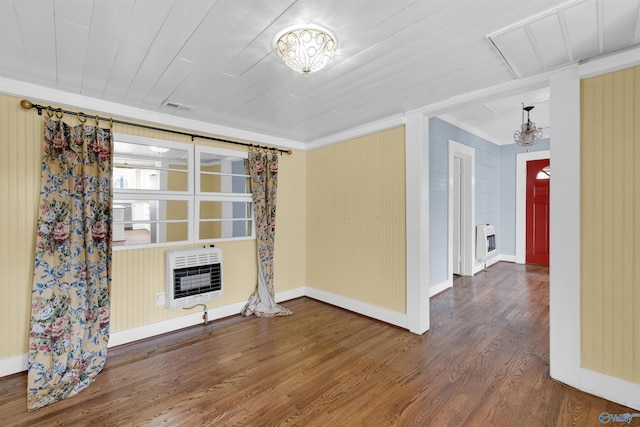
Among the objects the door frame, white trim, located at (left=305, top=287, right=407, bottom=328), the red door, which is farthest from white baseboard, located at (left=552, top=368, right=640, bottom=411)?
the red door

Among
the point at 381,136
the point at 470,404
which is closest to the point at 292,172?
the point at 381,136

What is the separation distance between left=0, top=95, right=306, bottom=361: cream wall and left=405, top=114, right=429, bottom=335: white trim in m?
1.79

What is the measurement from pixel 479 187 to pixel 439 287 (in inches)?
91.6

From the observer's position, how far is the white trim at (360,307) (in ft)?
10.0

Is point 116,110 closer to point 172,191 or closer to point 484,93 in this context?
point 172,191

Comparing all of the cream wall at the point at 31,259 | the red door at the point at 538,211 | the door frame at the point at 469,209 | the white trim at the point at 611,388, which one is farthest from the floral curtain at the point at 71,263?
the red door at the point at 538,211

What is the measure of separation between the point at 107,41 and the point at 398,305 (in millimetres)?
3285

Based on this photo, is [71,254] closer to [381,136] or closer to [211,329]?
[211,329]

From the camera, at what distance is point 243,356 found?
2.48m

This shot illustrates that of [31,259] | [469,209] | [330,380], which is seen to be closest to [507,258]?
[469,209]

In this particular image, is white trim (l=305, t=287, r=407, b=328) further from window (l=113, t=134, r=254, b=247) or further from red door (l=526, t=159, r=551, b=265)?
red door (l=526, t=159, r=551, b=265)

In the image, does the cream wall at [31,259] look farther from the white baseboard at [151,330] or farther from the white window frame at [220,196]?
the white window frame at [220,196]
